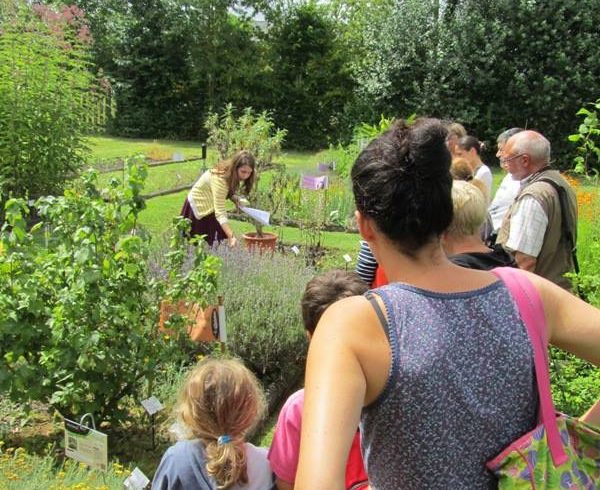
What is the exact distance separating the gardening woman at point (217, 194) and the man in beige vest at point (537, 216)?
2.75 m

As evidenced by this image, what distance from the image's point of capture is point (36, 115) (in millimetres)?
7969

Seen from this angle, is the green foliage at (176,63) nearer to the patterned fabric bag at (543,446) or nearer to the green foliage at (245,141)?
the green foliage at (245,141)

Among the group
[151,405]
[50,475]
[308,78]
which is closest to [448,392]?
[151,405]

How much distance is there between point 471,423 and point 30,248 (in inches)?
107

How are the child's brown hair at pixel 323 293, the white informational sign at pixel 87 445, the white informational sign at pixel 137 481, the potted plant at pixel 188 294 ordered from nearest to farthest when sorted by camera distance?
the child's brown hair at pixel 323 293
the white informational sign at pixel 137 481
the white informational sign at pixel 87 445
the potted plant at pixel 188 294

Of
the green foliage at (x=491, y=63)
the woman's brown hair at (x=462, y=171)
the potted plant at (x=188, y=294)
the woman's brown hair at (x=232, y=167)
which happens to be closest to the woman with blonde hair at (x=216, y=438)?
the potted plant at (x=188, y=294)

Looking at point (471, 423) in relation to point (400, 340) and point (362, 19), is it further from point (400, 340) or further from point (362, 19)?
point (362, 19)

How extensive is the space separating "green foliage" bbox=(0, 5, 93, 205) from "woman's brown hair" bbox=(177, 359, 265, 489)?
21.4 feet

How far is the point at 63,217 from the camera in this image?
3.20 meters

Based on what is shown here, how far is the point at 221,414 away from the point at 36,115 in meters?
6.99

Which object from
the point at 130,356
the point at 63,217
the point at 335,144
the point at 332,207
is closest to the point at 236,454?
the point at 130,356

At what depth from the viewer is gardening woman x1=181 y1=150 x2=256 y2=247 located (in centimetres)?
604

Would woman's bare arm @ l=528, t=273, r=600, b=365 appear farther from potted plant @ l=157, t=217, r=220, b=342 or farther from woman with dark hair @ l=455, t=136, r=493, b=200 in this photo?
woman with dark hair @ l=455, t=136, r=493, b=200

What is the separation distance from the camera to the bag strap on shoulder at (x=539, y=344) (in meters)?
1.16
